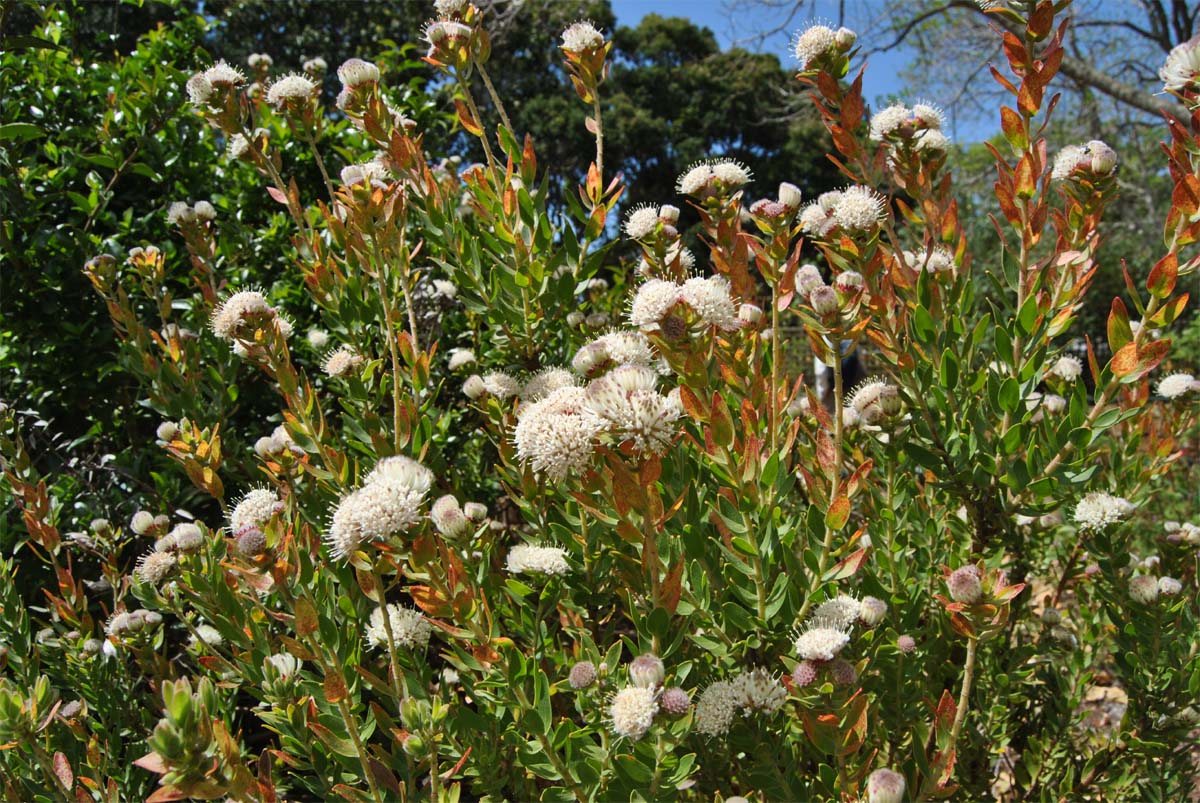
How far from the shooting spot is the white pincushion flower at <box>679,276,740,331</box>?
1.33 m

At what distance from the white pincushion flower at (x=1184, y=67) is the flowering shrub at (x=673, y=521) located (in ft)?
0.29

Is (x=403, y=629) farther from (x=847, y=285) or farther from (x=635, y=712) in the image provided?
(x=847, y=285)

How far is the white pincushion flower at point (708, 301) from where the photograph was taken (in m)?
1.33

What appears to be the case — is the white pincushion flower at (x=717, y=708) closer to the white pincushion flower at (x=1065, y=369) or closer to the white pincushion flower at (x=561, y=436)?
the white pincushion flower at (x=561, y=436)

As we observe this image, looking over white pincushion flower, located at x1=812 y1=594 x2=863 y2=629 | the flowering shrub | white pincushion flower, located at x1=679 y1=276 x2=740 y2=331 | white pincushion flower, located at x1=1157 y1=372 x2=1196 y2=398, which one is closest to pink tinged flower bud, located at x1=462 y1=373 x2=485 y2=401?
the flowering shrub

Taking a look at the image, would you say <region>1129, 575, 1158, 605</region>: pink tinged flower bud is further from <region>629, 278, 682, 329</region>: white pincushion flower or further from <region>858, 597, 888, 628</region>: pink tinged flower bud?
<region>629, 278, 682, 329</region>: white pincushion flower

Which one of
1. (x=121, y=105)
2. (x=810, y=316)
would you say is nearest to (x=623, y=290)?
(x=810, y=316)

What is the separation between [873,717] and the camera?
161cm

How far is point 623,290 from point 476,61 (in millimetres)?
1246

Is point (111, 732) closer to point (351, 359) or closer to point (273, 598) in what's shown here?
point (273, 598)

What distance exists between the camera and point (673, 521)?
160 cm

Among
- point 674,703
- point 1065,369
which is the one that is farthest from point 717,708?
point 1065,369

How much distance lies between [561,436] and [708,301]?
342mm

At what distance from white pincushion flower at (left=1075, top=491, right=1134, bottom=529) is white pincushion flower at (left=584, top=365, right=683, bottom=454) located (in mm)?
1153
